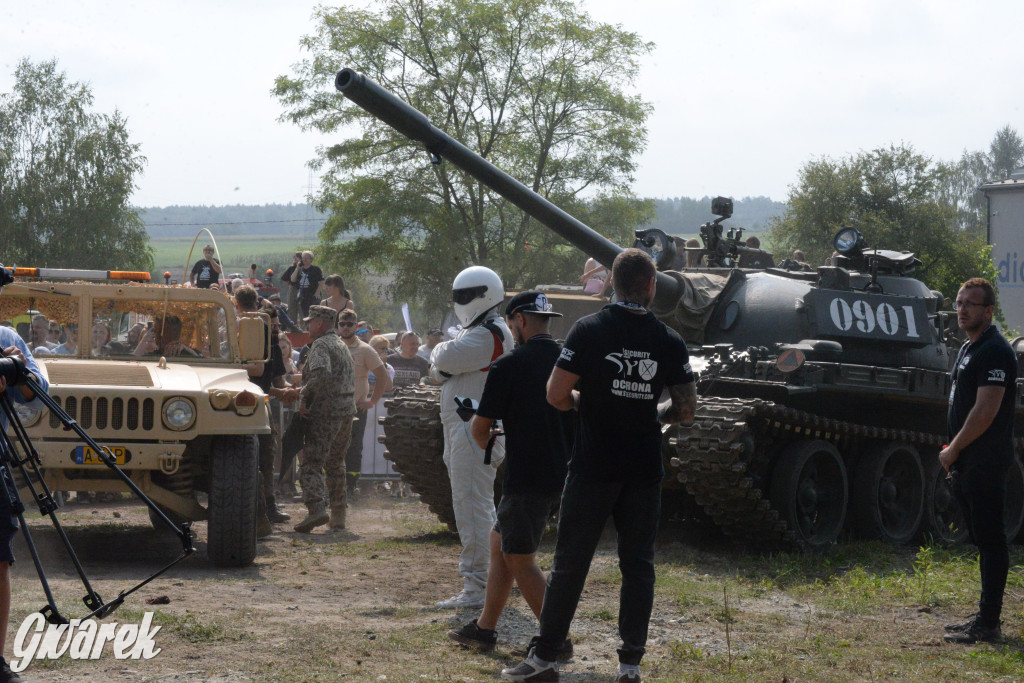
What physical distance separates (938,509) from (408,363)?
666 centimetres

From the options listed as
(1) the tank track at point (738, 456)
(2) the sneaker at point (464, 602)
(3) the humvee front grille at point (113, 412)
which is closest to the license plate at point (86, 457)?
(3) the humvee front grille at point (113, 412)

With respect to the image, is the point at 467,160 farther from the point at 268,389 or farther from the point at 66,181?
the point at 66,181

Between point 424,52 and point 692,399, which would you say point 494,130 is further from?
point 692,399

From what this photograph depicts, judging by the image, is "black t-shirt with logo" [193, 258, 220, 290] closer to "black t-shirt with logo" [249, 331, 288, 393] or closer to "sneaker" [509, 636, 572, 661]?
"black t-shirt with logo" [249, 331, 288, 393]

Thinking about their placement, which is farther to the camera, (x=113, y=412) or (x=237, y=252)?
(x=237, y=252)

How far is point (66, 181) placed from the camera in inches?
1751

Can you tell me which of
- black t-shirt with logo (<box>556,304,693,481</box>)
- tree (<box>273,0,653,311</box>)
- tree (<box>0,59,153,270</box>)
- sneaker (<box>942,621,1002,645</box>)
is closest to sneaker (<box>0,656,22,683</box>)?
black t-shirt with logo (<box>556,304,693,481</box>)

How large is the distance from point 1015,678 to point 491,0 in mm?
26855

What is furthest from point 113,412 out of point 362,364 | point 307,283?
point 307,283

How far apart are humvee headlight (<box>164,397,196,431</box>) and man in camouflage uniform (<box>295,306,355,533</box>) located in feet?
7.80

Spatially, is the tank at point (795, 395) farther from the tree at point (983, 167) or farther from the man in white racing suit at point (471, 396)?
the tree at point (983, 167)

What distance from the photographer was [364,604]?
728cm

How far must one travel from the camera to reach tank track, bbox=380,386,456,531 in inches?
391

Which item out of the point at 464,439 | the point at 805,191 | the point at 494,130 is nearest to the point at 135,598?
the point at 464,439
